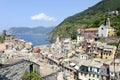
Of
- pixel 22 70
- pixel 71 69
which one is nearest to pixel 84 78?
pixel 71 69

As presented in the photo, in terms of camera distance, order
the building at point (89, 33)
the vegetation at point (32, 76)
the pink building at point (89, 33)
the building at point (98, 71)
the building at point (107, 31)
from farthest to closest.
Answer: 1. the pink building at point (89, 33)
2. the building at point (89, 33)
3. the building at point (107, 31)
4. the building at point (98, 71)
5. the vegetation at point (32, 76)

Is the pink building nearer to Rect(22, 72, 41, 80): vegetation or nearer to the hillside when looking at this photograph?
the hillside

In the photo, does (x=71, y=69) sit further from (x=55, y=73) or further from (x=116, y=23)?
(x=116, y=23)

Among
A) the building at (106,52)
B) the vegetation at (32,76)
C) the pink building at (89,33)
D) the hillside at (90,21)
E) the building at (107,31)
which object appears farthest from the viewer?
the hillside at (90,21)

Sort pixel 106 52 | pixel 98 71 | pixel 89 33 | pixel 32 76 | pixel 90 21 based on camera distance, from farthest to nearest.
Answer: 1. pixel 90 21
2. pixel 89 33
3. pixel 106 52
4. pixel 98 71
5. pixel 32 76

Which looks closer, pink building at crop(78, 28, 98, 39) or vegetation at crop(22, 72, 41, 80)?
vegetation at crop(22, 72, 41, 80)

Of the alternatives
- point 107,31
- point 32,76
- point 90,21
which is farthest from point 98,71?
point 90,21

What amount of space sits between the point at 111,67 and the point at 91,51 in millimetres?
14628

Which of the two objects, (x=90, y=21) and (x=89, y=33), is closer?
(x=89, y=33)

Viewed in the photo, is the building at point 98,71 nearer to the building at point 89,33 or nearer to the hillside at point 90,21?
the hillside at point 90,21

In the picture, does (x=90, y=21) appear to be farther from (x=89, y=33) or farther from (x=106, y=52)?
(x=106, y=52)

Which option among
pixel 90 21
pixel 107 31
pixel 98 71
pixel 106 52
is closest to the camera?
pixel 98 71

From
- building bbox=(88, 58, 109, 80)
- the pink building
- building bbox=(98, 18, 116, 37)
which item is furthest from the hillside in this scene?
building bbox=(88, 58, 109, 80)

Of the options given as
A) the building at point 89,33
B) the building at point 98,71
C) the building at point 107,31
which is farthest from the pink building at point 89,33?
the building at point 98,71
